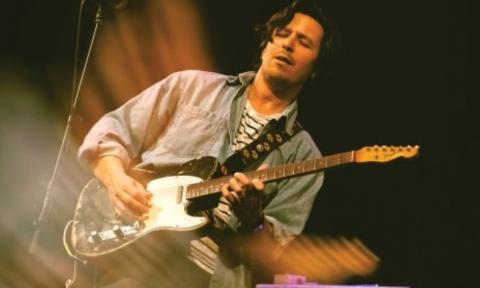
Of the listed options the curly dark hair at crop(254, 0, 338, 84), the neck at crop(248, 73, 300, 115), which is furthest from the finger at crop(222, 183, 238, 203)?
the curly dark hair at crop(254, 0, 338, 84)

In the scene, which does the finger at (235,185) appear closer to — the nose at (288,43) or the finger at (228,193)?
→ the finger at (228,193)

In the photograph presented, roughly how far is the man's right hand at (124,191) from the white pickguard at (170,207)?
4 centimetres

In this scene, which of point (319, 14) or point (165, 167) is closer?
point (165, 167)

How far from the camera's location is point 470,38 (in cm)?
280

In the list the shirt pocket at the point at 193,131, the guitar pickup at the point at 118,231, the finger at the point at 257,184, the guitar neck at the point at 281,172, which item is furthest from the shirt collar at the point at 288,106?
the guitar pickup at the point at 118,231

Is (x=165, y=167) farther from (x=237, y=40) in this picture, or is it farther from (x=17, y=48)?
(x=17, y=48)

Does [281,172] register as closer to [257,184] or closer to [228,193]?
[257,184]

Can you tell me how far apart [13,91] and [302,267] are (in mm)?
2608

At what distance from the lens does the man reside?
2.04 metres

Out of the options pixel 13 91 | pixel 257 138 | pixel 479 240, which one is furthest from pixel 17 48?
pixel 479 240

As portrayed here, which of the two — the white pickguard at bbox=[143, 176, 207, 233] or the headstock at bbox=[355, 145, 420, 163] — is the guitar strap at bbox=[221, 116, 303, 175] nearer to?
the white pickguard at bbox=[143, 176, 207, 233]

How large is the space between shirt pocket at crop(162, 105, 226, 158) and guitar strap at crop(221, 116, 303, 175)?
0.51 ft

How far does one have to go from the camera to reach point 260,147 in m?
2.27

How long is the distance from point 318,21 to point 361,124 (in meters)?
0.84
